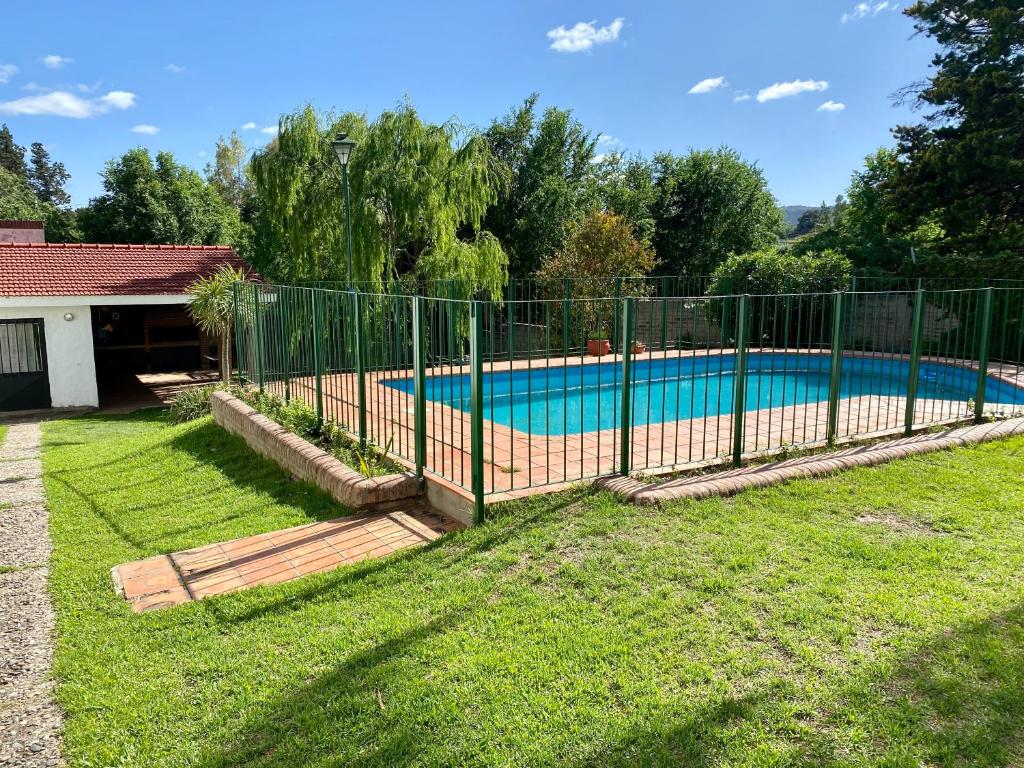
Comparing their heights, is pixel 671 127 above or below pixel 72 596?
above

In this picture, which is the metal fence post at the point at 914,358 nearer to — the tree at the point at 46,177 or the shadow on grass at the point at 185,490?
the shadow on grass at the point at 185,490

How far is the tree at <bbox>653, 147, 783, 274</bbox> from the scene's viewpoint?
99.6 ft

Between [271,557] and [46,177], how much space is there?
94.5 metres

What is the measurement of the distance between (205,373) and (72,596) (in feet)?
54.5

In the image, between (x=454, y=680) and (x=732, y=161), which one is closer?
(x=454, y=680)

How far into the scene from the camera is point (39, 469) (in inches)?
344

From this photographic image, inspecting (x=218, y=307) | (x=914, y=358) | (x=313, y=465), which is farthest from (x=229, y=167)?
(x=914, y=358)

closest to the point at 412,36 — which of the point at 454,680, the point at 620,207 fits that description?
the point at 620,207

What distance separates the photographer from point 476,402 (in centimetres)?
483

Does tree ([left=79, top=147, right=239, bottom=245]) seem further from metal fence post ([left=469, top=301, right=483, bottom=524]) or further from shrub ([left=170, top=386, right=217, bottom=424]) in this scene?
metal fence post ([left=469, top=301, right=483, bottom=524])

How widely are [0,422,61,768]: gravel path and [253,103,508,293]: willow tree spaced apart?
924 centimetres

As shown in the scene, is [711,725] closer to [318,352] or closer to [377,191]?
[318,352]

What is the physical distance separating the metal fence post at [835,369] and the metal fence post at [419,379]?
3933 millimetres

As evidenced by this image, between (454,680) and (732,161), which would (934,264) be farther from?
(454,680)
